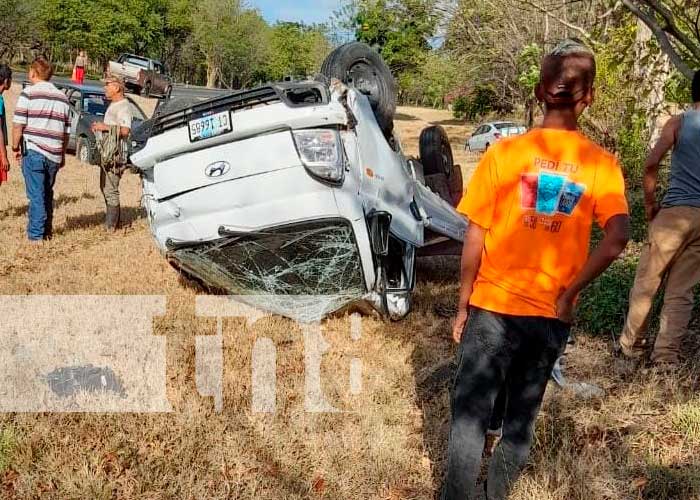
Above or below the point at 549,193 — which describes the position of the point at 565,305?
below

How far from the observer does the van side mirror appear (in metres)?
4.34

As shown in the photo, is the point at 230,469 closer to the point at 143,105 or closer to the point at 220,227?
the point at 220,227

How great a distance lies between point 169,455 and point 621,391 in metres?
2.50

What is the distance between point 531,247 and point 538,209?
0.43 ft

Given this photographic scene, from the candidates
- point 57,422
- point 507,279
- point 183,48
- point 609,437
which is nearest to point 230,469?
point 57,422

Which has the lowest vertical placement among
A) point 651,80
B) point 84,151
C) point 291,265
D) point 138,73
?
point 84,151

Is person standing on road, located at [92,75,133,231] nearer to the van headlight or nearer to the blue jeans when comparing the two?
the blue jeans

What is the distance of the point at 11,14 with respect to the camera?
44.3 m

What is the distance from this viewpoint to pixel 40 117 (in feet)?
22.2

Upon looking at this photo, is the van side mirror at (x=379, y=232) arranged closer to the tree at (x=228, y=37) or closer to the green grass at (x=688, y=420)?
Result: the green grass at (x=688, y=420)

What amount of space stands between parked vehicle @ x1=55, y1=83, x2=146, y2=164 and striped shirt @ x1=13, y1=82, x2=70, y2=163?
680 centimetres

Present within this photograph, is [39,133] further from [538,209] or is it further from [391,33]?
[391,33]

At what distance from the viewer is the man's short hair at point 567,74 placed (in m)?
2.19

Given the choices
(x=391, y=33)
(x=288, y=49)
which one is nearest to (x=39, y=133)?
(x=391, y=33)
